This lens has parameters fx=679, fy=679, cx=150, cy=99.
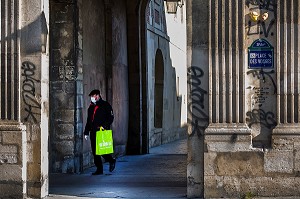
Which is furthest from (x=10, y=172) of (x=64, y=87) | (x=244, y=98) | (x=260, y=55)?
(x=260, y=55)

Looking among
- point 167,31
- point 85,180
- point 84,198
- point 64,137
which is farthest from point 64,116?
point 167,31

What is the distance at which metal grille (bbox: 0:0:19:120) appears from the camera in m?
10.5

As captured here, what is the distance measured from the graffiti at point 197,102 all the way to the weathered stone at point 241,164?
1.96 feet

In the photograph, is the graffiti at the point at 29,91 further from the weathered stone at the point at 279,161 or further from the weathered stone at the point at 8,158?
the weathered stone at the point at 279,161

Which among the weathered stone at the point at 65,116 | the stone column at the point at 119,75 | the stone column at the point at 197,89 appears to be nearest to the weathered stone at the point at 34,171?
the stone column at the point at 197,89

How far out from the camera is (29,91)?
10.5 m

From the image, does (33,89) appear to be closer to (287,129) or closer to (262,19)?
(262,19)

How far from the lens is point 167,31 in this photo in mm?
26578

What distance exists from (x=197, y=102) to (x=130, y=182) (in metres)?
3.02

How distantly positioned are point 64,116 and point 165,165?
3268 millimetres

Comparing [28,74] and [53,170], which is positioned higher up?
[28,74]

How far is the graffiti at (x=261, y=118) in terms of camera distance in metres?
10.2

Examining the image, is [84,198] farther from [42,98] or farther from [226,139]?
[226,139]

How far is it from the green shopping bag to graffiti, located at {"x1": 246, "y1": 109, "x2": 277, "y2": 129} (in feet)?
14.0
